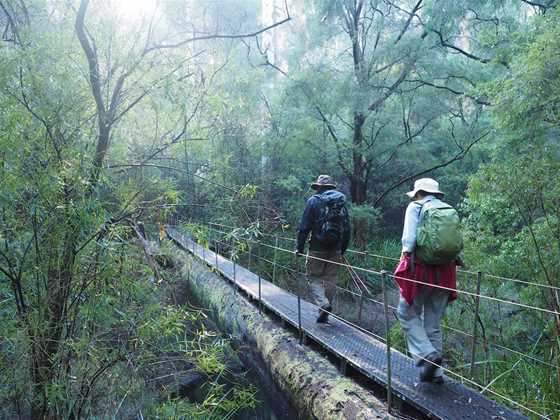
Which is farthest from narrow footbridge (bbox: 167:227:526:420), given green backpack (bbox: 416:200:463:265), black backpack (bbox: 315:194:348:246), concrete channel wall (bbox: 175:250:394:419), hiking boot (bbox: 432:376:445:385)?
black backpack (bbox: 315:194:348:246)

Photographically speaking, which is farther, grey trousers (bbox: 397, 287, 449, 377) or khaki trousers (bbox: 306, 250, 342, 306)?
khaki trousers (bbox: 306, 250, 342, 306)

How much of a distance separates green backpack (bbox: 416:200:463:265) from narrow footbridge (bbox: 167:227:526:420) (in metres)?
0.82

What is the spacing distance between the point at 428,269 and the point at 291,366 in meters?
1.57

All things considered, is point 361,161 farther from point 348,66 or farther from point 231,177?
point 231,177

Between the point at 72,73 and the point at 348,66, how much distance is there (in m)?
10.0

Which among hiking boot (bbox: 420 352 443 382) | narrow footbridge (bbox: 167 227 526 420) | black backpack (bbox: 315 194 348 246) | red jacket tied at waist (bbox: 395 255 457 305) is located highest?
black backpack (bbox: 315 194 348 246)

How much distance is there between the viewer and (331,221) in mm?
4656

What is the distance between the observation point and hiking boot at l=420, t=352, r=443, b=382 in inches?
124

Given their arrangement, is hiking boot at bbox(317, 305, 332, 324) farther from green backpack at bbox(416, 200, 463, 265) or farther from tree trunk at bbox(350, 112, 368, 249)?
tree trunk at bbox(350, 112, 368, 249)

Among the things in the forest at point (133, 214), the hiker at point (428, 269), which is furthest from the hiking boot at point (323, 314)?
the hiker at point (428, 269)

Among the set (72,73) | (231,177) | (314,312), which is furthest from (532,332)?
(231,177)

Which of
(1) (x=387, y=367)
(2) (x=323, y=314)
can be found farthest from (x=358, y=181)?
(1) (x=387, y=367)

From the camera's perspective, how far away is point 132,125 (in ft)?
13.3

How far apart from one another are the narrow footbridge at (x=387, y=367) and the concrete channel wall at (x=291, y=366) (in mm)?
143
